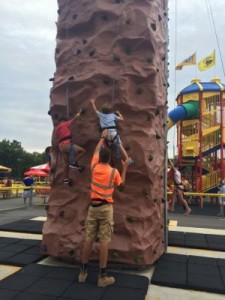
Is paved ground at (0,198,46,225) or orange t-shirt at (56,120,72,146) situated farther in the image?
paved ground at (0,198,46,225)

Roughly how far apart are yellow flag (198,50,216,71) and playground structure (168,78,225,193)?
1937mm

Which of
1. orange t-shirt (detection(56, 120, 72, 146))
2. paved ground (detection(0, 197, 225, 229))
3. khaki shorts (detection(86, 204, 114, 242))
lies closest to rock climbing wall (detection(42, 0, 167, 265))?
orange t-shirt (detection(56, 120, 72, 146))

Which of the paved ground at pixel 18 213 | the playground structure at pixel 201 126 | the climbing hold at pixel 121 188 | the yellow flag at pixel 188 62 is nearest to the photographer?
the climbing hold at pixel 121 188

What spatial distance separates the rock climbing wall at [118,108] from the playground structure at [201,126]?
13.2 meters

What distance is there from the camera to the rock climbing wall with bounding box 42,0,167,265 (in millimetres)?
5488

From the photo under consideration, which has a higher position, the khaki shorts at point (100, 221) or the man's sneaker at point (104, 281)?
the khaki shorts at point (100, 221)

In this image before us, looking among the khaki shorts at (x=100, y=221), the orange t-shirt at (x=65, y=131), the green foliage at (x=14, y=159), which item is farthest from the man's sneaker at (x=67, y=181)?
the green foliage at (x=14, y=159)

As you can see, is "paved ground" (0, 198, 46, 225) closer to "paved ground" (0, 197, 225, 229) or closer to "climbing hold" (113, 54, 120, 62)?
"paved ground" (0, 197, 225, 229)

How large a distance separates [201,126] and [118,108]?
13676 mm

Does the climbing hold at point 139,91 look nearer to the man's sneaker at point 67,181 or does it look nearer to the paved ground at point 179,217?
the man's sneaker at point 67,181

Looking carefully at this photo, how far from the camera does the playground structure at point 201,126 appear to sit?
18984mm

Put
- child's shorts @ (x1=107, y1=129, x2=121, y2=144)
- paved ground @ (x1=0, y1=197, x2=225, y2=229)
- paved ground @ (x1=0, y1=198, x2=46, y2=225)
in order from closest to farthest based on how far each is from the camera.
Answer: child's shorts @ (x1=107, y1=129, x2=121, y2=144) < paved ground @ (x1=0, y1=197, x2=225, y2=229) < paved ground @ (x1=0, y1=198, x2=46, y2=225)

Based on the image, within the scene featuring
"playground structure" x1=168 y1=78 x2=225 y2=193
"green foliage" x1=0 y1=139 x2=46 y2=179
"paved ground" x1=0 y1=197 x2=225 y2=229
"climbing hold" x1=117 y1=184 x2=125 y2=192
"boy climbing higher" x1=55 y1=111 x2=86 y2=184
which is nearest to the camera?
"climbing hold" x1=117 y1=184 x2=125 y2=192

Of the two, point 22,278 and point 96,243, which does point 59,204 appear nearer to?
point 96,243
